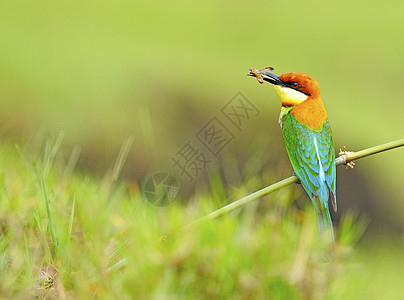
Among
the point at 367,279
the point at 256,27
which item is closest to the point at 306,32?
the point at 256,27

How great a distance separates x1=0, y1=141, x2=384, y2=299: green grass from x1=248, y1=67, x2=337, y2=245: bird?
0.12m

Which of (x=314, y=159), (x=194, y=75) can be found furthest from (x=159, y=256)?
(x=194, y=75)

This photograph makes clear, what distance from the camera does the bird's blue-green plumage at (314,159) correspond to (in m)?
0.90

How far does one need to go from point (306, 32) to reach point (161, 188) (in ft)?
6.33

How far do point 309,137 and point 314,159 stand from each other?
3 centimetres

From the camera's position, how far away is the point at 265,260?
1044mm

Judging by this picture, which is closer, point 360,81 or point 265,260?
point 265,260

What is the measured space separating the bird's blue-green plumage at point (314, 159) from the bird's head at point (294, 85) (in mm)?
47

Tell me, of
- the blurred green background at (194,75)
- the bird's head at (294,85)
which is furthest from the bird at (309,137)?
the blurred green background at (194,75)

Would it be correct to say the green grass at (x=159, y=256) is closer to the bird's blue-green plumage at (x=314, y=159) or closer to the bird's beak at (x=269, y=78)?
the bird's blue-green plumage at (x=314, y=159)

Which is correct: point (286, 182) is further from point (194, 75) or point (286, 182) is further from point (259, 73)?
point (194, 75)

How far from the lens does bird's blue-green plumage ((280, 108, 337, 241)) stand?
0.90m

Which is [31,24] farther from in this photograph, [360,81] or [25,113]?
[360,81]

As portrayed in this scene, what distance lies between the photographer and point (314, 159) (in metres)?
0.95
